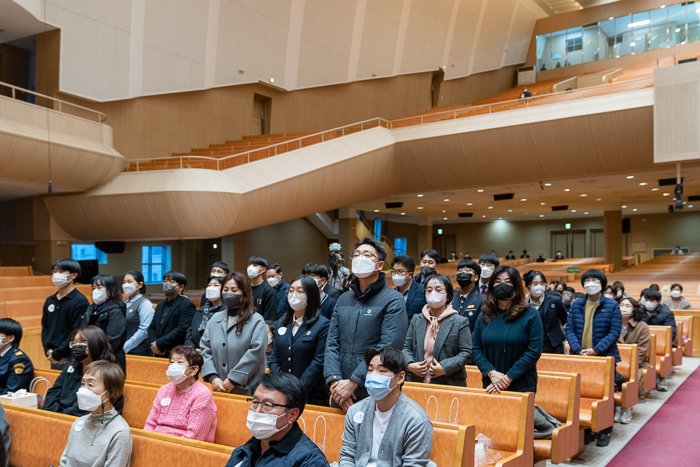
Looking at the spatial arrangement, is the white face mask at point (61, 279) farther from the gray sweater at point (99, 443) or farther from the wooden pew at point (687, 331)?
the wooden pew at point (687, 331)

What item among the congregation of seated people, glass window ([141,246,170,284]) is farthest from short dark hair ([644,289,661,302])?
glass window ([141,246,170,284])

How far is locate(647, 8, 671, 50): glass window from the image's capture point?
25391mm

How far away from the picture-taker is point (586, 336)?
5.66 meters

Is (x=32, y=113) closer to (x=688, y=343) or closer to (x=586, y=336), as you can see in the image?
(x=586, y=336)

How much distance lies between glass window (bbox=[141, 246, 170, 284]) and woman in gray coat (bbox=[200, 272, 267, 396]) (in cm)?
1508

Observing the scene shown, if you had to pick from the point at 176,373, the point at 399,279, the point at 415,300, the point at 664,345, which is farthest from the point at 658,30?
the point at 176,373

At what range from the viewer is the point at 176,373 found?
3.40 metres

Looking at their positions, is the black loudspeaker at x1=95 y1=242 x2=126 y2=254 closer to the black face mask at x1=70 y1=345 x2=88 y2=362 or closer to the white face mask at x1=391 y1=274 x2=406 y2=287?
the white face mask at x1=391 y1=274 x2=406 y2=287

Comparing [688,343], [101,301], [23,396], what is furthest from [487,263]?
[688,343]

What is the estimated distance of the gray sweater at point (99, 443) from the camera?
296cm

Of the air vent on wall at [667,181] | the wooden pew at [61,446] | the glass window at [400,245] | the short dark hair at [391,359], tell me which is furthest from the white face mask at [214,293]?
the glass window at [400,245]

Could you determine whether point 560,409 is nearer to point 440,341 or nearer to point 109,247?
point 440,341

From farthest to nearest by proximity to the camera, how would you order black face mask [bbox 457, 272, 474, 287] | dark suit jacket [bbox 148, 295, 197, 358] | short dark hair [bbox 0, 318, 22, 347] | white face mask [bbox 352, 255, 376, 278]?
dark suit jacket [bbox 148, 295, 197, 358]
black face mask [bbox 457, 272, 474, 287]
short dark hair [bbox 0, 318, 22, 347]
white face mask [bbox 352, 255, 376, 278]

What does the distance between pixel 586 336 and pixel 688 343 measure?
6373 millimetres
